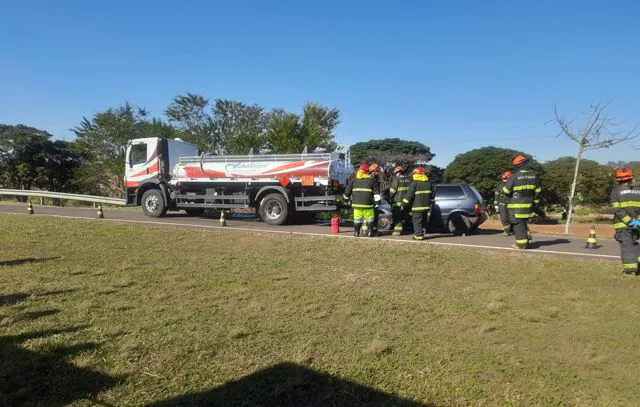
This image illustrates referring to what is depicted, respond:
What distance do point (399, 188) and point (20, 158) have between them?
3195cm

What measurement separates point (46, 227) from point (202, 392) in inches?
402

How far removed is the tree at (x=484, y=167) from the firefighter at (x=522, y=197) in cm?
1542

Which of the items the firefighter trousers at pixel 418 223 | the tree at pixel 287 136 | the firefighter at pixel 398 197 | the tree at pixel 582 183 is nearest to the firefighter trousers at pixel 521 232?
the firefighter trousers at pixel 418 223

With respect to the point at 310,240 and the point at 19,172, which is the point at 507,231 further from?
the point at 19,172

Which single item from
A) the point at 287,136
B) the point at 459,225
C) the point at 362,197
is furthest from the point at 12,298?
the point at 287,136

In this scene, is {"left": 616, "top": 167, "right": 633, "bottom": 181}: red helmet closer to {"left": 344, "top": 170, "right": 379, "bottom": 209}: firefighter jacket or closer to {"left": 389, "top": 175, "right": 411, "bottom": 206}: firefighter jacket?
{"left": 389, "top": 175, "right": 411, "bottom": 206}: firefighter jacket

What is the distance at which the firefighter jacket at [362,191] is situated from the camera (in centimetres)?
1073

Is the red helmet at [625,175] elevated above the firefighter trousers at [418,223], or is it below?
above

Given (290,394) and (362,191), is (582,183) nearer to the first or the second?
(362,191)

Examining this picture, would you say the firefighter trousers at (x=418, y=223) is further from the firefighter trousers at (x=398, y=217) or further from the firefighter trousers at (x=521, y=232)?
the firefighter trousers at (x=521, y=232)

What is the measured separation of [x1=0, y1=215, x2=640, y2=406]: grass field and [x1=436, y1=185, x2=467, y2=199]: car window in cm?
392

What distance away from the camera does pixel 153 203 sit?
15.6 m

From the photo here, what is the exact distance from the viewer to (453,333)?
453 centimetres

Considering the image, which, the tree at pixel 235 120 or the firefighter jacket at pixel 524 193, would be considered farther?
Result: the tree at pixel 235 120
